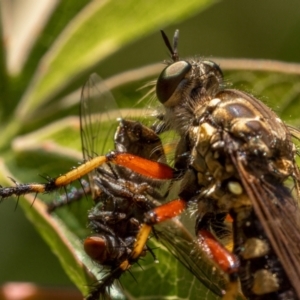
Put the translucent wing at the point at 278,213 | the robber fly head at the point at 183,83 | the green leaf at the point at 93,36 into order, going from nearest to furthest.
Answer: the translucent wing at the point at 278,213 → the robber fly head at the point at 183,83 → the green leaf at the point at 93,36

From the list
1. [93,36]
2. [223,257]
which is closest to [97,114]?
[93,36]

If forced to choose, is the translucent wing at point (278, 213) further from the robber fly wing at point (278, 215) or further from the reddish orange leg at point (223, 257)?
the reddish orange leg at point (223, 257)

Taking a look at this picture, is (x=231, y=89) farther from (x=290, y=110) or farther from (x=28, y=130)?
(x=28, y=130)

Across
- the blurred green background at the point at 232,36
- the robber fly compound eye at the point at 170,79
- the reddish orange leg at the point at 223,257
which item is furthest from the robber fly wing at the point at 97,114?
the blurred green background at the point at 232,36

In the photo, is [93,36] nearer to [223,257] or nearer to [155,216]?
[155,216]

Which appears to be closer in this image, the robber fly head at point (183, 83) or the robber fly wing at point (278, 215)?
the robber fly wing at point (278, 215)

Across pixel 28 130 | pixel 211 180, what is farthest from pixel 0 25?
pixel 211 180

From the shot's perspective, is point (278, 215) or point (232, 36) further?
point (232, 36)
